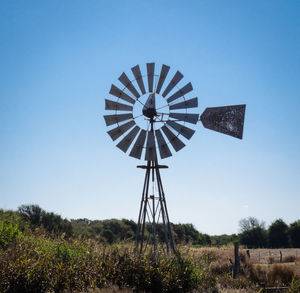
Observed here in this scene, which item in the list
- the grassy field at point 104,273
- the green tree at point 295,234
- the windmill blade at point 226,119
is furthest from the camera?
the green tree at point 295,234

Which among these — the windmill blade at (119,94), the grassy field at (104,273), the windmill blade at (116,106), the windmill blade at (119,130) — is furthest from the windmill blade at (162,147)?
the grassy field at (104,273)

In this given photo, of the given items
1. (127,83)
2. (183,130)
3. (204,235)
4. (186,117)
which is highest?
(127,83)

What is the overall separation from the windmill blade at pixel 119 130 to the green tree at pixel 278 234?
32.6 metres

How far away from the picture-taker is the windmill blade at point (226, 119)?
8719mm

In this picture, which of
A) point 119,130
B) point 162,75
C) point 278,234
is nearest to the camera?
point 162,75

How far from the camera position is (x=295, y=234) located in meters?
34.2

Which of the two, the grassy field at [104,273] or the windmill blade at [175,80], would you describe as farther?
the windmill blade at [175,80]

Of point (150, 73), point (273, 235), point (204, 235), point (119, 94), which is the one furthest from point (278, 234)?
point (119, 94)

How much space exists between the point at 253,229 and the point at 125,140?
34.3m

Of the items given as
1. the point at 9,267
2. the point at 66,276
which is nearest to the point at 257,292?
the point at 66,276

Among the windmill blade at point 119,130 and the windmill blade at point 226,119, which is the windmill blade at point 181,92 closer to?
the windmill blade at point 226,119

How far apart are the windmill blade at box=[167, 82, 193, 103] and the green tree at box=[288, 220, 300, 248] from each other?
3169 cm

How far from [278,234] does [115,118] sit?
3312cm

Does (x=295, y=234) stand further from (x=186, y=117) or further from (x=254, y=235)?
(x=186, y=117)
